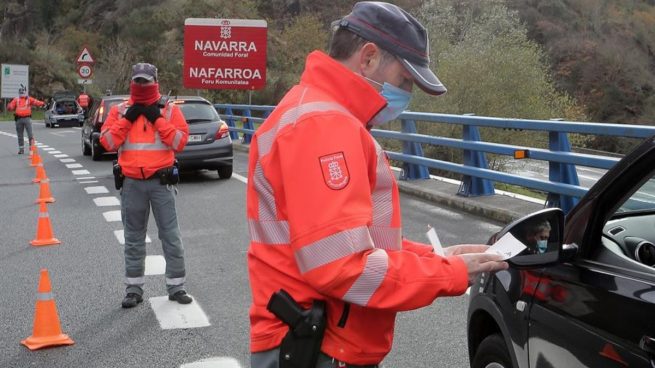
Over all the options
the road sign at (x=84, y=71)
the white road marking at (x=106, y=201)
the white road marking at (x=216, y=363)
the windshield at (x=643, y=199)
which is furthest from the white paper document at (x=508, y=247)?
the road sign at (x=84, y=71)

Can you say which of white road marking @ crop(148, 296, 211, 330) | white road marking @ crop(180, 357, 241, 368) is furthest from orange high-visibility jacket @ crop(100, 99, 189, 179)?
white road marking @ crop(180, 357, 241, 368)

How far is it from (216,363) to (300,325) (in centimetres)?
311

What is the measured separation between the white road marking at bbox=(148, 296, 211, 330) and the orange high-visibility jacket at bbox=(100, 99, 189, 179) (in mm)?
1017

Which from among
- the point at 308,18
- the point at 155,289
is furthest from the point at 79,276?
the point at 308,18

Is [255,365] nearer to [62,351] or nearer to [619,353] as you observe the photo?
[619,353]

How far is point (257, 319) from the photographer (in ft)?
7.73

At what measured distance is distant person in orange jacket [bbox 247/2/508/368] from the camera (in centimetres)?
206

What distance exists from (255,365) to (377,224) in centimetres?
54

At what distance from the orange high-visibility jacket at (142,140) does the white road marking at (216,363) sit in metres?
2.10

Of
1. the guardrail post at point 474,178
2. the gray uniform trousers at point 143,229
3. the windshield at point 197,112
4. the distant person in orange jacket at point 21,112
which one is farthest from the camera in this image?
the distant person in orange jacket at point 21,112

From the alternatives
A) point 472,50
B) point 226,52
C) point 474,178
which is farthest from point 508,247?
point 472,50

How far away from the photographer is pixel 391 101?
2322 mm

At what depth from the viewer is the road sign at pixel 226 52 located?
2664cm

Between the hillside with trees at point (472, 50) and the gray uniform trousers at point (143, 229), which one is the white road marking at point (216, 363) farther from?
the hillside with trees at point (472, 50)
